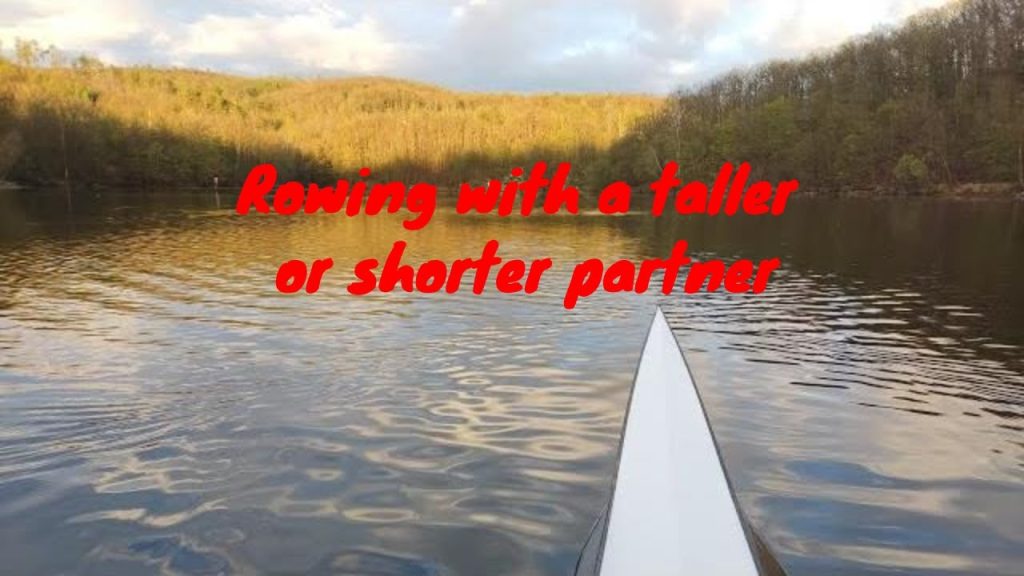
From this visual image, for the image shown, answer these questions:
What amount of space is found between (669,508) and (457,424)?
545 centimetres

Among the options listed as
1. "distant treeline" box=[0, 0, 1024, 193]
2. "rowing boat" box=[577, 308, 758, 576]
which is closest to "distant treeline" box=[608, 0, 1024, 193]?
"distant treeline" box=[0, 0, 1024, 193]

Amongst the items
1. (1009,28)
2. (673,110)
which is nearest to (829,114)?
(1009,28)

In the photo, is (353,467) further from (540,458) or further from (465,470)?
(540,458)

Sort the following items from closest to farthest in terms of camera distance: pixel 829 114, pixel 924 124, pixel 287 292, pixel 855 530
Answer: pixel 855 530
pixel 287 292
pixel 924 124
pixel 829 114

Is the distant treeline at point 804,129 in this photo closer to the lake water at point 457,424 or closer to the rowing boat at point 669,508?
the lake water at point 457,424

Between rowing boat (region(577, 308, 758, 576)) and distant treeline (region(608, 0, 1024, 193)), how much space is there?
114833 mm

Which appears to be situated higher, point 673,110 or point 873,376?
point 673,110

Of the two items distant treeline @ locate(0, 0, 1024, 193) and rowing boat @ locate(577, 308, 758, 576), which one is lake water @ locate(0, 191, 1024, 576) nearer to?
rowing boat @ locate(577, 308, 758, 576)

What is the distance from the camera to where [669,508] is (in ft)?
22.4

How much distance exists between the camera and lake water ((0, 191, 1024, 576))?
317 inches

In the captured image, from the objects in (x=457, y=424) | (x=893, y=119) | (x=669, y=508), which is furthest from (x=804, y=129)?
(x=669, y=508)

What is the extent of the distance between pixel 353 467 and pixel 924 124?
136 m

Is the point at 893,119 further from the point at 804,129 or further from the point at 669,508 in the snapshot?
the point at 669,508

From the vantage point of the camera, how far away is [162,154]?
163 meters
